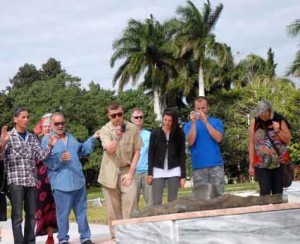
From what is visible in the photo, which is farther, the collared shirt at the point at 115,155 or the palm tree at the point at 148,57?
the palm tree at the point at 148,57

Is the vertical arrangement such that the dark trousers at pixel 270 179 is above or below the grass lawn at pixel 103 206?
above

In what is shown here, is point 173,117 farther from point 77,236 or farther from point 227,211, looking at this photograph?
point 77,236

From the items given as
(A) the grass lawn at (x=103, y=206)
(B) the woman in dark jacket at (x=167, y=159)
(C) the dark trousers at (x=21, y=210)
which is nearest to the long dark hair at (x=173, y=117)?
(B) the woman in dark jacket at (x=167, y=159)

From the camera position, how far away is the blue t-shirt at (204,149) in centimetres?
683

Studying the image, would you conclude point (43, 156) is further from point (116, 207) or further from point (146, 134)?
point (146, 134)

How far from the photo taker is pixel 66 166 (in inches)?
291

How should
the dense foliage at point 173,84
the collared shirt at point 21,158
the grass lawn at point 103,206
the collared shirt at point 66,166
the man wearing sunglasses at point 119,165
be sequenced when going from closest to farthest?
the collared shirt at point 21,158 < the man wearing sunglasses at point 119,165 < the collared shirt at point 66,166 < the grass lawn at point 103,206 < the dense foliage at point 173,84

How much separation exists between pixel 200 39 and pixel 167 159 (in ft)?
141

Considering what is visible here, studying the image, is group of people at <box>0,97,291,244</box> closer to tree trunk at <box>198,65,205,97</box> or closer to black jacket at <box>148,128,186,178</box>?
black jacket at <box>148,128,186,178</box>

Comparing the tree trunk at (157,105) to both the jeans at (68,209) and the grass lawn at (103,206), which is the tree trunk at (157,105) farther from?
the jeans at (68,209)

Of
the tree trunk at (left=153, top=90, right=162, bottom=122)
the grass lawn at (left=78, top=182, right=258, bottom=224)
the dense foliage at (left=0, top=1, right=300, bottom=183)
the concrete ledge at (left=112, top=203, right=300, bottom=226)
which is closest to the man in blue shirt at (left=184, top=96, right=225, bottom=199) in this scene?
the concrete ledge at (left=112, top=203, right=300, bottom=226)

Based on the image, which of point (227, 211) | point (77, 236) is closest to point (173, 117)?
point (227, 211)

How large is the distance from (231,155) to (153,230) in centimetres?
4473

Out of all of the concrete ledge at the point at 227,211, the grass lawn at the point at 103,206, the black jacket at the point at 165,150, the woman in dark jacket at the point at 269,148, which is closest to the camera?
the concrete ledge at the point at 227,211
